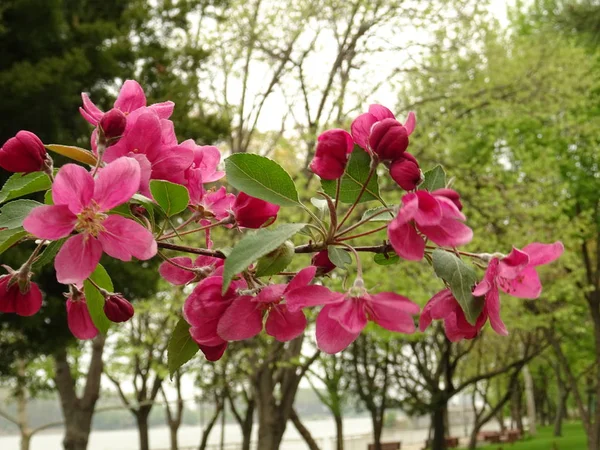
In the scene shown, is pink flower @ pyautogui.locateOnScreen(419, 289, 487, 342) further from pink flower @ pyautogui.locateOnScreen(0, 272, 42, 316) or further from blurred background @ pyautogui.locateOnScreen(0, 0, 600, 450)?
blurred background @ pyautogui.locateOnScreen(0, 0, 600, 450)

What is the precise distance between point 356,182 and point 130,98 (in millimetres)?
334

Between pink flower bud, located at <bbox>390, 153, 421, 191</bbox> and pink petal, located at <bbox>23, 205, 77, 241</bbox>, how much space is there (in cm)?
34

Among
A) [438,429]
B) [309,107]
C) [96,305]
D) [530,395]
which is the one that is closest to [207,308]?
[96,305]

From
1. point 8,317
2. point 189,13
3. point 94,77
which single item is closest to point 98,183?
point 8,317

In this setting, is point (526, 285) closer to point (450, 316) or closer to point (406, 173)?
point (450, 316)

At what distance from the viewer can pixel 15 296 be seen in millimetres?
848

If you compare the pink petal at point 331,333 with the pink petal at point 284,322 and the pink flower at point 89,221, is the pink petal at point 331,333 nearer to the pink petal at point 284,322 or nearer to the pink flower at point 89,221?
the pink petal at point 284,322

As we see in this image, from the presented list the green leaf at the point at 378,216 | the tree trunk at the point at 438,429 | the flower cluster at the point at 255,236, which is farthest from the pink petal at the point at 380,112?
the tree trunk at the point at 438,429

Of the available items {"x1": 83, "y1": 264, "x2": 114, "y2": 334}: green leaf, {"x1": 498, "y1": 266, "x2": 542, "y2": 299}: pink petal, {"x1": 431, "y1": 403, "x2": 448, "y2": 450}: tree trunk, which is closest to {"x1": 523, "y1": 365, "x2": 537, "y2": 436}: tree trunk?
{"x1": 431, "y1": 403, "x2": 448, "y2": 450}: tree trunk

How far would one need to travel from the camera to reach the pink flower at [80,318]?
37.0 inches

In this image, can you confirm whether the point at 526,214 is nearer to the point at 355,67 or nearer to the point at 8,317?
the point at 355,67

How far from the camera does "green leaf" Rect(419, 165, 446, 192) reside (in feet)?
2.69

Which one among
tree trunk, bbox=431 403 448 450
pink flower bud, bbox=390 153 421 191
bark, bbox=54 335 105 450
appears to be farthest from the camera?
tree trunk, bbox=431 403 448 450

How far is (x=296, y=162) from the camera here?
1217 cm
